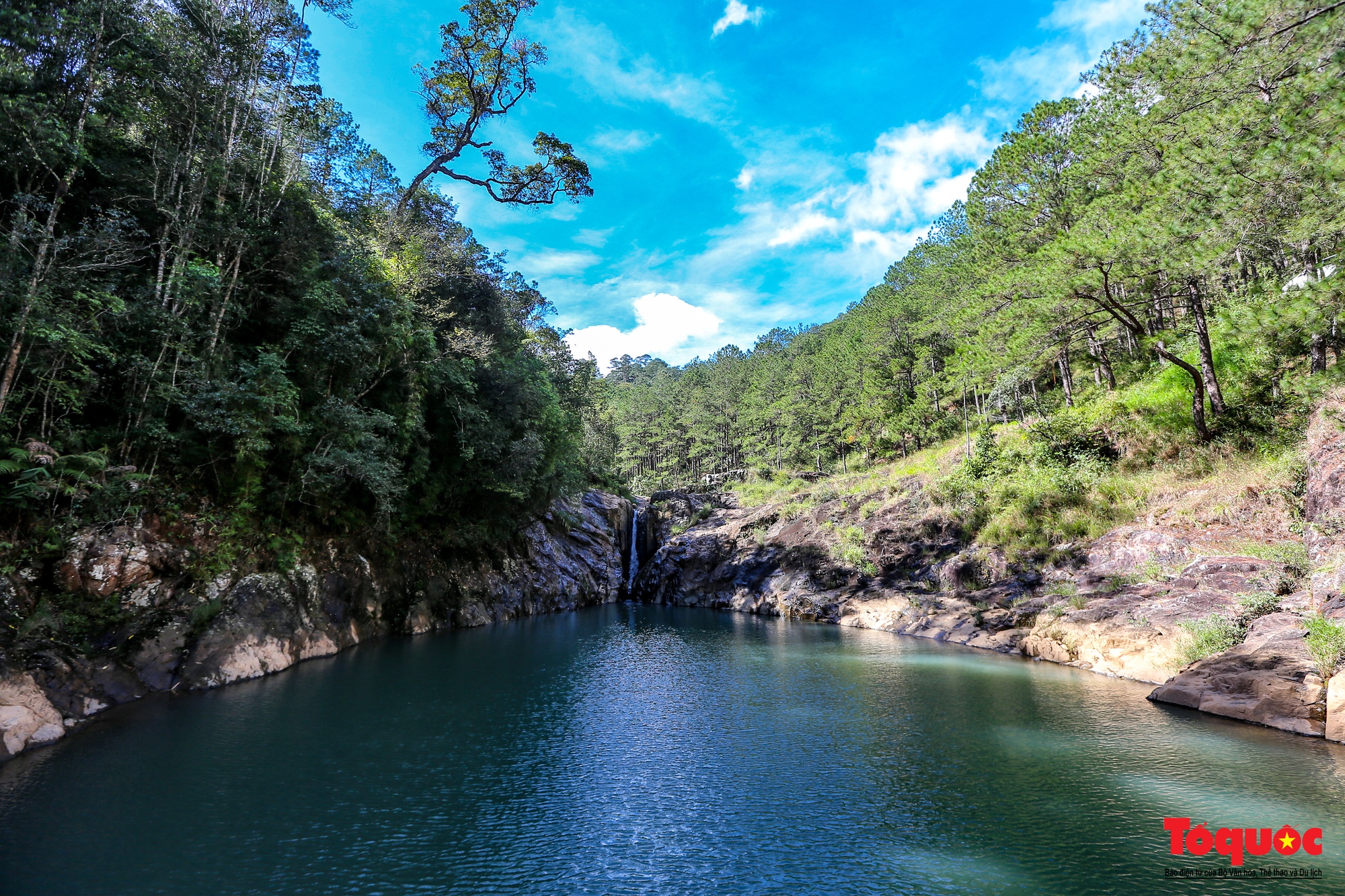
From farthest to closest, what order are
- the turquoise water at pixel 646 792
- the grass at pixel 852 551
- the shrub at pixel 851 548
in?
the shrub at pixel 851 548 → the grass at pixel 852 551 → the turquoise water at pixel 646 792

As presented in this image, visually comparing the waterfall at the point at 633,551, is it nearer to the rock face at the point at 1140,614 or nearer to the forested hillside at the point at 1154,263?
the forested hillside at the point at 1154,263

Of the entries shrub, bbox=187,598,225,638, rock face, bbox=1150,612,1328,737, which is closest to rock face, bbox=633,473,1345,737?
rock face, bbox=1150,612,1328,737

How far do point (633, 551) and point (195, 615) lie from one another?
101ft

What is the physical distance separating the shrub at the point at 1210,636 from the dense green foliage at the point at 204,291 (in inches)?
797

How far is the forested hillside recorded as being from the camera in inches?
398

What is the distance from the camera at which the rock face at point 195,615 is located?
28.9 ft

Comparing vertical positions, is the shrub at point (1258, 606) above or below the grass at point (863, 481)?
below

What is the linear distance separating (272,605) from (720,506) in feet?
110

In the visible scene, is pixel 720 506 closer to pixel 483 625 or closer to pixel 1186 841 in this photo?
pixel 483 625

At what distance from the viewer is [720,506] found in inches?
1743

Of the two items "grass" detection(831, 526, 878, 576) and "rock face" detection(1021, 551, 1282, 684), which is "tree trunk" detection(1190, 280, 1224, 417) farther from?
"grass" detection(831, 526, 878, 576)

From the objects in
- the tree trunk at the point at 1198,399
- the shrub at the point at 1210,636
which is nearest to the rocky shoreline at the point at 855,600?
the shrub at the point at 1210,636

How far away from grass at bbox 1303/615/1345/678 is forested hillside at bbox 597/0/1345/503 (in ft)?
21.1

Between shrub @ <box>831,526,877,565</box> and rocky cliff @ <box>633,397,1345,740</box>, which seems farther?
shrub @ <box>831,526,877,565</box>
